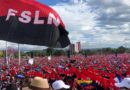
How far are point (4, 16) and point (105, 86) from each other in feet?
17.9

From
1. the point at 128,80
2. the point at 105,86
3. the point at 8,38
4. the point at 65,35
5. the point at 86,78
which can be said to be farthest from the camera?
the point at 86,78

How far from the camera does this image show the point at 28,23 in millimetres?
7047

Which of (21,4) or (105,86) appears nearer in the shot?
(21,4)

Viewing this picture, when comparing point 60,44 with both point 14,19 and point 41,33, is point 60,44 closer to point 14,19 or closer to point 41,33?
point 41,33

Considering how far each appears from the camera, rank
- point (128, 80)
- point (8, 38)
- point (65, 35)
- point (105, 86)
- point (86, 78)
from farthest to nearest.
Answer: point (86, 78) → point (105, 86) → point (65, 35) → point (8, 38) → point (128, 80)

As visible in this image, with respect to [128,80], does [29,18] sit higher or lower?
higher

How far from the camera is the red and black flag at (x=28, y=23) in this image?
700cm

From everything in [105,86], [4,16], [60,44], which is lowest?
[105,86]

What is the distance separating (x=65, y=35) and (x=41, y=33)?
0.67m

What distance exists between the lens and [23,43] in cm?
714

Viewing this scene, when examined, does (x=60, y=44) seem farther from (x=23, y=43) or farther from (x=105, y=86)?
(x=105, y=86)

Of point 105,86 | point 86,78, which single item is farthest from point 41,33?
point 86,78

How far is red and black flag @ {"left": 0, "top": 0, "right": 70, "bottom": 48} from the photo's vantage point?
7.00 meters

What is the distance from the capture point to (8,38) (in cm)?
698
